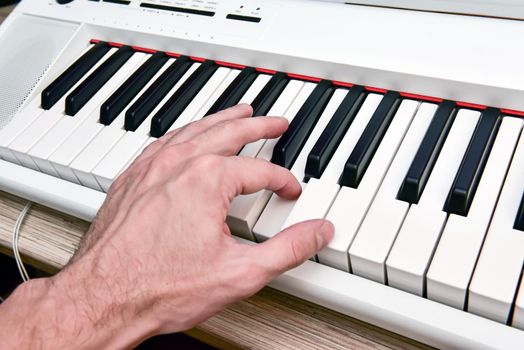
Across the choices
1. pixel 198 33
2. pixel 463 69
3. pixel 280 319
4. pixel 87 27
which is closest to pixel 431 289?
pixel 280 319

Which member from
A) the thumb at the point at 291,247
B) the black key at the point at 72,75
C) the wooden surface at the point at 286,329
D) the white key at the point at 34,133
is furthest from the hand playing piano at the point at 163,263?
the black key at the point at 72,75

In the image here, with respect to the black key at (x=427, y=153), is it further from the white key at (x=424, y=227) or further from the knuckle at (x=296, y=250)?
the knuckle at (x=296, y=250)

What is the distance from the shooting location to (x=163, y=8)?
1059mm

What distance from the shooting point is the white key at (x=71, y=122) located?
0.92 metres

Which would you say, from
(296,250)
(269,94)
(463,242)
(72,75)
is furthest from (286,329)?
(72,75)

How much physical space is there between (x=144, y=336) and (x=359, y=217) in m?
0.32

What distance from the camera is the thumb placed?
60 cm

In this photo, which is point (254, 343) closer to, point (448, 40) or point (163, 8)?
point (448, 40)

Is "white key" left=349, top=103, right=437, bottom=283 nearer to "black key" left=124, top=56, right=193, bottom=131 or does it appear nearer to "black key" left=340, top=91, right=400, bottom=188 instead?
"black key" left=340, top=91, right=400, bottom=188

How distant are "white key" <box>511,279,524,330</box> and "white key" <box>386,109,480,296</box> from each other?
0.33 ft

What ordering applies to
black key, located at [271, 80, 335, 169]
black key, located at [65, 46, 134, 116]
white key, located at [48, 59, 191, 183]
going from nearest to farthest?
black key, located at [271, 80, 335, 169], white key, located at [48, 59, 191, 183], black key, located at [65, 46, 134, 116]

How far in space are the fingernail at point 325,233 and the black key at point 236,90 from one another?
35 centimetres

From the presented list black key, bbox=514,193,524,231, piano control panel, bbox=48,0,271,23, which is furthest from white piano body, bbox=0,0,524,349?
black key, bbox=514,193,524,231

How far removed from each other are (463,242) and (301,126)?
1.04ft
